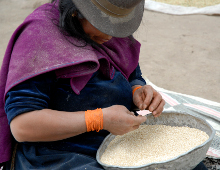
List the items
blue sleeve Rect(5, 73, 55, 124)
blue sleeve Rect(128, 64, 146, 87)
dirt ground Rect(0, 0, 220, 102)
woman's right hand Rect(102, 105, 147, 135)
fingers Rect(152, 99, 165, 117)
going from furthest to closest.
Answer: dirt ground Rect(0, 0, 220, 102) → blue sleeve Rect(128, 64, 146, 87) → fingers Rect(152, 99, 165, 117) → woman's right hand Rect(102, 105, 147, 135) → blue sleeve Rect(5, 73, 55, 124)

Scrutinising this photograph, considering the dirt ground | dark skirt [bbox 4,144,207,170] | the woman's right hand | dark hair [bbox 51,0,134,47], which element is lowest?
the dirt ground

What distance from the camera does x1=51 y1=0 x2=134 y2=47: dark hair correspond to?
1.15 metres

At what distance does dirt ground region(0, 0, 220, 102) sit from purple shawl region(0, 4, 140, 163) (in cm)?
171

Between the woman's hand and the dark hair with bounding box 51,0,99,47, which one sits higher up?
the dark hair with bounding box 51,0,99,47

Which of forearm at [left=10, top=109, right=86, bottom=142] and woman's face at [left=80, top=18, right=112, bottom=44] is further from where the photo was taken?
woman's face at [left=80, top=18, right=112, bottom=44]

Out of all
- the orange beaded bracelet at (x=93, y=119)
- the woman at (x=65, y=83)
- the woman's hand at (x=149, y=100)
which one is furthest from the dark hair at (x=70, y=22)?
the woman's hand at (x=149, y=100)

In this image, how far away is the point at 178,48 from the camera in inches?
160

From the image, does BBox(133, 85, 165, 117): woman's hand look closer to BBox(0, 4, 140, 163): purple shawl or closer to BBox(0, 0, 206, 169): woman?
BBox(0, 0, 206, 169): woman

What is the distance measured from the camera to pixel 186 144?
1.25 meters

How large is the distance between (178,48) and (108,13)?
126 inches

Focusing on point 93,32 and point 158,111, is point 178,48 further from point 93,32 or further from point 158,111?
point 93,32

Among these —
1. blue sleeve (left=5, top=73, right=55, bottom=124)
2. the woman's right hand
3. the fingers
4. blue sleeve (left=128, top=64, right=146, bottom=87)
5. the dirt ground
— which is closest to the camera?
blue sleeve (left=5, top=73, right=55, bottom=124)

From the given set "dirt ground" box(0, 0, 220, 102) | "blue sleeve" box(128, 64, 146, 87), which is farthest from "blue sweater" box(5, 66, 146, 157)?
"dirt ground" box(0, 0, 220, 102)

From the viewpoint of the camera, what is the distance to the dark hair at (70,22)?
115 cm
